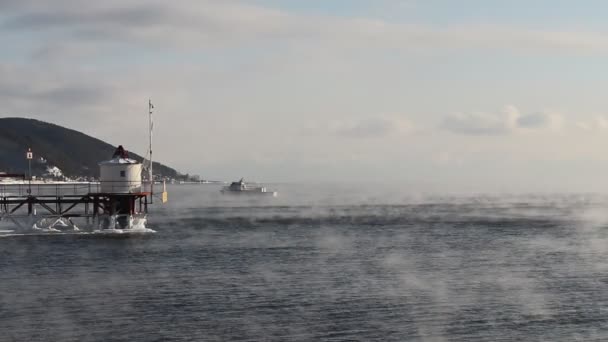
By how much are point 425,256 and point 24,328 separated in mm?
42896

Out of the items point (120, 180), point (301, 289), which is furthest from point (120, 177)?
point (301, 289)

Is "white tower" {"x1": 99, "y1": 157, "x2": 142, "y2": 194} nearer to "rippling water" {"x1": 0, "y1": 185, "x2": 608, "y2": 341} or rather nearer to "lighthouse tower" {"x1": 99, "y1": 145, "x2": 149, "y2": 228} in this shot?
"lighthouse tower" {"x1": 99, "y1": 145, "x2": 149, "y2": 228}

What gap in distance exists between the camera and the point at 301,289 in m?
53.0

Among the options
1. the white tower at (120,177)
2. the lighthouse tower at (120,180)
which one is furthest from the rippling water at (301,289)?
the white tower at (120,177)

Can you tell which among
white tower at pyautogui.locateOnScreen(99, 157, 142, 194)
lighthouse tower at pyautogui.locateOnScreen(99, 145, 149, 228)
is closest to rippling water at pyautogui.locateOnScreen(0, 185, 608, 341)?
lighthouse tower at pyautogui.locateOnScreen(99, 145, 149, 228)

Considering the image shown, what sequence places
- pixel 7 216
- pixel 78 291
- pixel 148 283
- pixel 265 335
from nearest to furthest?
pixel 265 335 → pixel 78 291 → pixel 148 283 → pixel 7 216

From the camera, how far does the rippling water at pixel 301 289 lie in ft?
132

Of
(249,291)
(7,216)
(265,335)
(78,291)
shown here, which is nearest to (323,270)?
(249,291)

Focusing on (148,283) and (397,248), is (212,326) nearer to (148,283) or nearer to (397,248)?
(148,283)

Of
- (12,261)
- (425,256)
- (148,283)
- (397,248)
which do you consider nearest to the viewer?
(148,283)

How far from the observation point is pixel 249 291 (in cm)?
5209

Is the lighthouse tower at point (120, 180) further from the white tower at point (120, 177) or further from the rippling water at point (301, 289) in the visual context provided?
the rippling water at point (301, 289)

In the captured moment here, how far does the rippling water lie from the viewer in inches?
1588

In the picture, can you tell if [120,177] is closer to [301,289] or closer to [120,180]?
[120,180]
